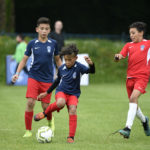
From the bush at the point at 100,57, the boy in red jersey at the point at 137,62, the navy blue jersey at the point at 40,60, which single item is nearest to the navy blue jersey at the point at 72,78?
the navy blue jersey at the point at 40,60

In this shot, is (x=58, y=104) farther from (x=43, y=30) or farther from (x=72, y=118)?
(x=43, y=30)

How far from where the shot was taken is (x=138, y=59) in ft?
25.3

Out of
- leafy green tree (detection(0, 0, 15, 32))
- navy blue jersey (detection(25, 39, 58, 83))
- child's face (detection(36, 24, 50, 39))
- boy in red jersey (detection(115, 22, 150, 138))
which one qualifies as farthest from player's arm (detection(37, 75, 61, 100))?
leafy green tree (detection(0, 0, 15, 32))

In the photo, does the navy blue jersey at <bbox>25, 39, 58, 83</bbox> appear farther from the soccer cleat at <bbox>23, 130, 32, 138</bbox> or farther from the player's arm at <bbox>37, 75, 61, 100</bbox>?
the soccer cleat at <bbox>23, 130, 32, 138</bbox>

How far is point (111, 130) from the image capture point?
8.20 meters

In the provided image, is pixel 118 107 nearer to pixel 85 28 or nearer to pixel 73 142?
pixel 73 142

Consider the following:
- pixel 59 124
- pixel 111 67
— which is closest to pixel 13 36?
pixel 111 67

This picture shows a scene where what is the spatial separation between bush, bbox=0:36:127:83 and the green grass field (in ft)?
21.8

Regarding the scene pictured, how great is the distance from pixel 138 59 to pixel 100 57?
533 inches

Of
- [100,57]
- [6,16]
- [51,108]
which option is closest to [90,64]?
[51,108]

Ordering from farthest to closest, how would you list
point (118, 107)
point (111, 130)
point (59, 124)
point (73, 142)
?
point (118, 107) < point (59, 124) < point (111, 130) < point (73, 142)

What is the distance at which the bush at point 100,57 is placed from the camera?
20.7 metres

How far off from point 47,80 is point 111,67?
13.6 m

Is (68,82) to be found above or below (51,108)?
above
